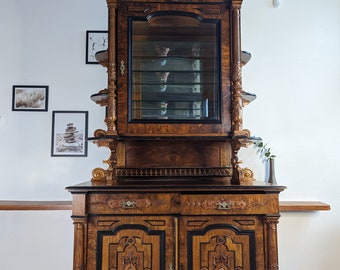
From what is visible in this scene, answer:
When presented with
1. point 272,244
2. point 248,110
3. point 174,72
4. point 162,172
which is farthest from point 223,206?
point 248,110

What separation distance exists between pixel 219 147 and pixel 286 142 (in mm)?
696

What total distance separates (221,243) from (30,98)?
1.66 meters

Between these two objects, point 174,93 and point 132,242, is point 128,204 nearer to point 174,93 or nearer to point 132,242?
point 132,242

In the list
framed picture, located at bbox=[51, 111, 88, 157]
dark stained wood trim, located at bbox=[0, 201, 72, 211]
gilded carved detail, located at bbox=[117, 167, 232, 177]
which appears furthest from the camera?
framed picture, located at bbox=[51, 111, 88, 157]

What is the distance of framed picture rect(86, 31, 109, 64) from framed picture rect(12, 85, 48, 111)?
0.39 m

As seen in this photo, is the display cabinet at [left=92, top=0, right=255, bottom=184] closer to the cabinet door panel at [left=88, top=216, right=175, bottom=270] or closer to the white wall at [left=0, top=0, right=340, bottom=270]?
the cabinet door panel at [left=88, top=216, right=175, bottom=270]

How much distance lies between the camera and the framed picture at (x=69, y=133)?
1979 millimetres

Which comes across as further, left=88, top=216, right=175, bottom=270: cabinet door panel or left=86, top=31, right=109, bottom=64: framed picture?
left=86, top=31, right=109, bottom=64: framed picture

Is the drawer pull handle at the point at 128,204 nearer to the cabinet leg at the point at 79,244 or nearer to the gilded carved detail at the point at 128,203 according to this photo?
the gilded carved detail at the point at 128,203

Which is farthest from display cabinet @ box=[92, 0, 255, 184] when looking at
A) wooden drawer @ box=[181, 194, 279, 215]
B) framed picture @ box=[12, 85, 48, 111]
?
framed picture @ box=[12, 85, 48, 111]

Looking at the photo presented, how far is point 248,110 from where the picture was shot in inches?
80.0

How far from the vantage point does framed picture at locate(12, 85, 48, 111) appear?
1994mm

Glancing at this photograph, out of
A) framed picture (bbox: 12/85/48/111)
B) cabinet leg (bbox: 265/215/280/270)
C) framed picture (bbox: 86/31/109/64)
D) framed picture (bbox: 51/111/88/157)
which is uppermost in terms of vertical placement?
framed picture (bbox: 86/31/109/64)

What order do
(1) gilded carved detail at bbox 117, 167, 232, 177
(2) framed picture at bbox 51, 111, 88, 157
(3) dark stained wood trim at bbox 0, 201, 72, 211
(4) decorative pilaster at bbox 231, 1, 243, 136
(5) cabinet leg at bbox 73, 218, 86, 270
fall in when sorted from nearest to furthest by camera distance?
(5) cabinet leg at bbox 73, 218, 86, 270, (4) decorative pilaster at bbox 231, 1, 243, 136, (1) gilded carved detail at bbox 117, 167, 232, 177, (3) dark stained wood trim at bbox 0, 201, 72, 211, (2) framed picture at bbox 51, 111, 88, 157
